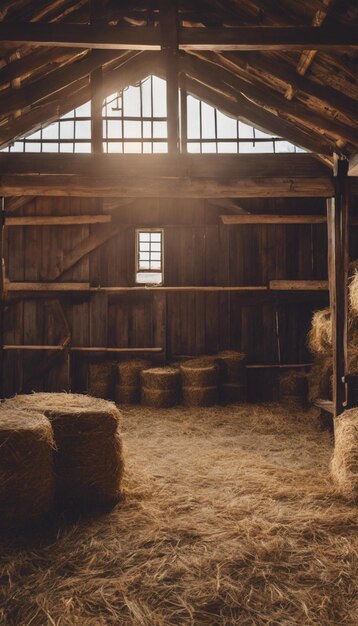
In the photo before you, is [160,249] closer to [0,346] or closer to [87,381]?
[87,381]

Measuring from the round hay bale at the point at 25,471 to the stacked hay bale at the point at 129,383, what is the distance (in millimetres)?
4913

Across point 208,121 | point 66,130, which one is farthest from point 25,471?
point 208,121

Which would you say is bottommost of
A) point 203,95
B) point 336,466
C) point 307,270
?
point 336,466

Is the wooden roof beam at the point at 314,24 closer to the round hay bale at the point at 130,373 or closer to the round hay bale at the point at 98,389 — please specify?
the round hay bale at the point at 130,373

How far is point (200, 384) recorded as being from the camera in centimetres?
806

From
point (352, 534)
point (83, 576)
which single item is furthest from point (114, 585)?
point (352, 534)

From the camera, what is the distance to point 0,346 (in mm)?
6250

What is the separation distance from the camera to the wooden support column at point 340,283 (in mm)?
5609

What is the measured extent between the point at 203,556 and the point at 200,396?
5.00 m

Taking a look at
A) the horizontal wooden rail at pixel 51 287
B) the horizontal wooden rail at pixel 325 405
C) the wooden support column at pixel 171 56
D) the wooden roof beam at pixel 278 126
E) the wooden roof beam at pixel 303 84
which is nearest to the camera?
the wooden support column at pixel 171 56

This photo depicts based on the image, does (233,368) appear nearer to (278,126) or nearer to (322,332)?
(322,332)

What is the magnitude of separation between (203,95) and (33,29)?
14.9ft

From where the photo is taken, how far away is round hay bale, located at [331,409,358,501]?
13.2ft

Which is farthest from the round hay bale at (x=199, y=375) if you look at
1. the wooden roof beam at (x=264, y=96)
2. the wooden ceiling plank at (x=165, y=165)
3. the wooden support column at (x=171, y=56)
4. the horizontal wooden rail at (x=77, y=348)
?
the wooden roof beam at (x=264, y=96)
